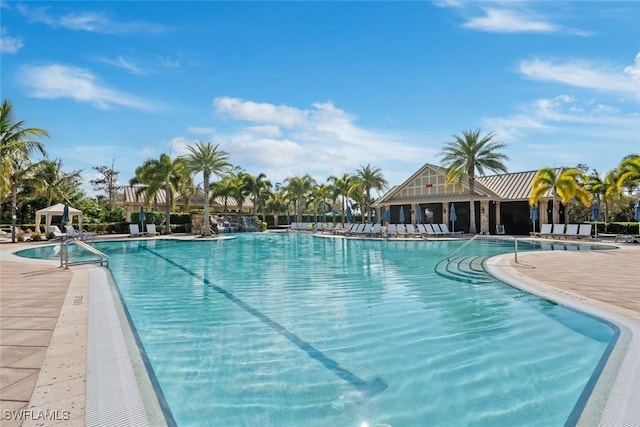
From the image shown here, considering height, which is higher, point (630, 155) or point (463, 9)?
point (463, 9)

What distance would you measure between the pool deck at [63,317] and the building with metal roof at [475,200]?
19.2m

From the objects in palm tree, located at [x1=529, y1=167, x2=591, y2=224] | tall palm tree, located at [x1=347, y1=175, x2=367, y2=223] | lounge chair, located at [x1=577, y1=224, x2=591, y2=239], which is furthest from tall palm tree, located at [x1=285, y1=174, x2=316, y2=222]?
lounge chair, located at [x1=577, y1=224, x2=591, y2=239]

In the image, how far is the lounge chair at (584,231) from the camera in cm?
2190

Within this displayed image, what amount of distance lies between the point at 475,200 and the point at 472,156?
12.6 ft

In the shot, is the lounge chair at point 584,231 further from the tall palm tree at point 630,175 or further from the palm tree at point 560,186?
the tall palm tree at point 630,175

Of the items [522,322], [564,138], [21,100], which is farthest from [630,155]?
[21,100]

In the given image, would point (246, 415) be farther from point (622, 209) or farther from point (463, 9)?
point (622, 209)

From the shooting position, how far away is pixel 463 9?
11672 millimetres

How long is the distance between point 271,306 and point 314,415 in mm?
3865

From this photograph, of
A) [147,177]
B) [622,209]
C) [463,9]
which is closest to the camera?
[463,9]

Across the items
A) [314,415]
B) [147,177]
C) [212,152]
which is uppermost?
[212,152]

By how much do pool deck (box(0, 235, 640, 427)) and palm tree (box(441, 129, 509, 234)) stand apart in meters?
17.3

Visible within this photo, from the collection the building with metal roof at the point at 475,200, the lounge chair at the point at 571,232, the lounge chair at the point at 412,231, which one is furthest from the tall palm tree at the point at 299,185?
the lounge chair at the point at 571,232

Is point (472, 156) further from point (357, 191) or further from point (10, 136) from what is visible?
point (10, 136)
